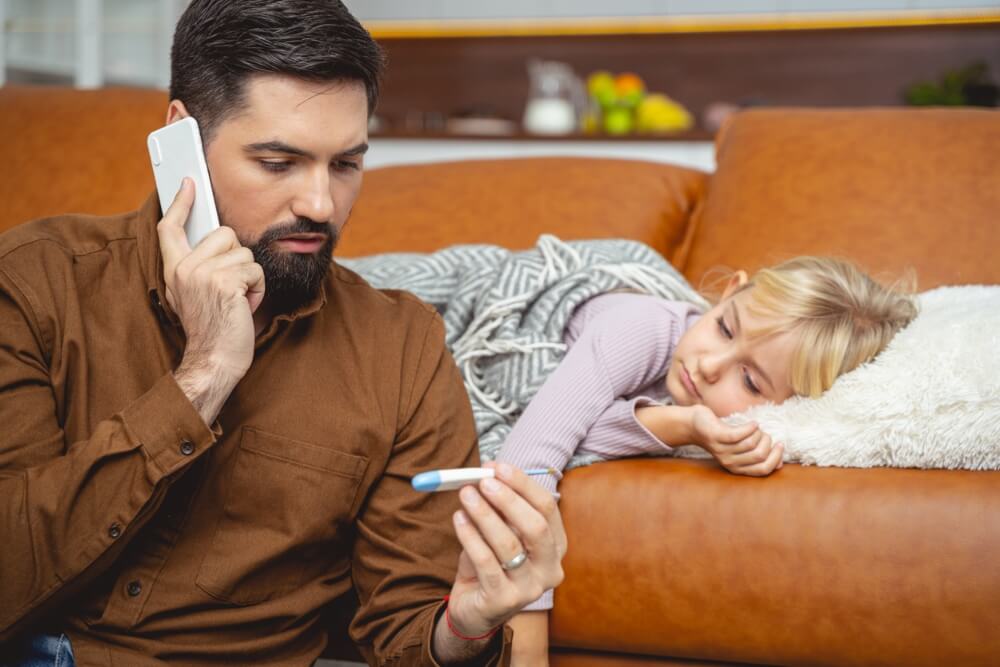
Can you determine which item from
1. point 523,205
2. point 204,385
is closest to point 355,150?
point 204,385

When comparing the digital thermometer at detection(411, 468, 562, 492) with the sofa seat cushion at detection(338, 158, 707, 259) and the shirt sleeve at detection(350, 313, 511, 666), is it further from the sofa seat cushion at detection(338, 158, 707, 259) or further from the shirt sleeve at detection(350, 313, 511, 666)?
the sofa seat cushion at detection(338, 158, 707, 259)

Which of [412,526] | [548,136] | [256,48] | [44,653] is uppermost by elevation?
[256,48]

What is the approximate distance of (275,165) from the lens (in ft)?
3.60

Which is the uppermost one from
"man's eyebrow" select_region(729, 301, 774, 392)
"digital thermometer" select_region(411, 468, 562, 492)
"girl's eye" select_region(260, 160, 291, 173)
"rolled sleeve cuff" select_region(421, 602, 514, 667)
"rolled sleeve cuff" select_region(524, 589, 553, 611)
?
"girl's eye" select_region(260, 160, 291, 173)

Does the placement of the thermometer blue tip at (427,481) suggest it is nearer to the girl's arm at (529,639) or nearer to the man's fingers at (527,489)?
the man's fingers at (527,489)

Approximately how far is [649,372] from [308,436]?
0.59m

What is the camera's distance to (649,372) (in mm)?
1510

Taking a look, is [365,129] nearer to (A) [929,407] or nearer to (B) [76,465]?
(B) [76,465]

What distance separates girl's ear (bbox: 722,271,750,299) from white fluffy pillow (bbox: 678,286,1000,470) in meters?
0.26

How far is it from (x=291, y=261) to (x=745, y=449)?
1.96 feet

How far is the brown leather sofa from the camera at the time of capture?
1086mm

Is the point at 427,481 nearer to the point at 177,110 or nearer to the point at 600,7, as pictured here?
the point at 177,110

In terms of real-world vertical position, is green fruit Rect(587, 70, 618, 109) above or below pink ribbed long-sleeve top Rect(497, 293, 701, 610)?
below

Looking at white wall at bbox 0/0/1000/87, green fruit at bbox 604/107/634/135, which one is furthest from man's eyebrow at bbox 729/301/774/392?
white wall at bbox 0/0/1000/87
